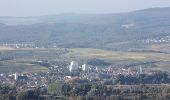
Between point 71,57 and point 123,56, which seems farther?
point 123,56

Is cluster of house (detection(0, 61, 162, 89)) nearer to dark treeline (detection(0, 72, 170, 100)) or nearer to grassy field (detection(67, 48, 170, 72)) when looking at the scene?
dark treeline (detection(0, 72, 170, 100))

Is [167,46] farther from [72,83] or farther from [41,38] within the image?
[72,83]

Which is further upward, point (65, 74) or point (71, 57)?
point (71, 57)

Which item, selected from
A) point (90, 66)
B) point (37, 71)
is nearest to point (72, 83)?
point (37, 71)

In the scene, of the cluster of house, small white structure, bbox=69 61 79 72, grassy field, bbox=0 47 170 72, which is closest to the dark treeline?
the cluster of house

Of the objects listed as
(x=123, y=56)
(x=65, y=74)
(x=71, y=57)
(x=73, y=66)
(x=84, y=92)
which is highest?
(x=71, y=57)

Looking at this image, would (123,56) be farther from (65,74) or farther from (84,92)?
(84,92)

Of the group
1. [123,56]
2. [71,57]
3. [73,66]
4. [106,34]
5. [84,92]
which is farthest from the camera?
Answer: [106,34]

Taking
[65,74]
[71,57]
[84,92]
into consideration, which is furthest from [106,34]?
[84,92]

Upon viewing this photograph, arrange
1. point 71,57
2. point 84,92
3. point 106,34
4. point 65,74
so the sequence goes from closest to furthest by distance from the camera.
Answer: point 84,92
point 65,74
point 71,57
point 106,34
